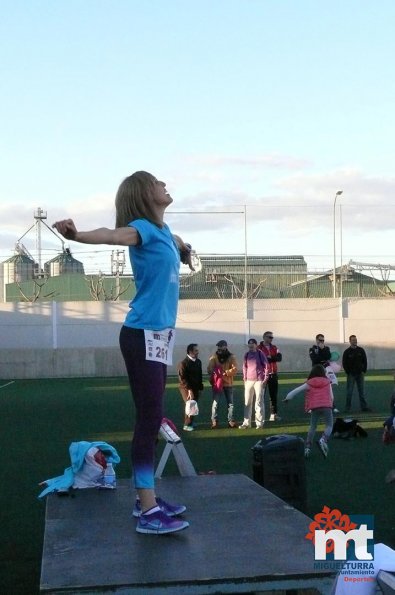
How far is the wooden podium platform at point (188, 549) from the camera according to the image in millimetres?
4699

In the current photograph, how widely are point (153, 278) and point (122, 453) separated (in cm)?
962

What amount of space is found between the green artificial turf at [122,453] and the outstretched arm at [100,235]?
2.91 metres

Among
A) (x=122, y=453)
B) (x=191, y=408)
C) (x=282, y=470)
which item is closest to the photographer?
(x=282, y=470)

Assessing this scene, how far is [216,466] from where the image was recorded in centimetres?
1329

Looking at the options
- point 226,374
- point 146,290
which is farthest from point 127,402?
point 146,290

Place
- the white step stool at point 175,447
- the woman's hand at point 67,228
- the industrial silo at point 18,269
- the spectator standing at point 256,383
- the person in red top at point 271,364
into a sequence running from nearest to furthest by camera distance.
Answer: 1. the woman's hand at point 67,228
2. the white step stool at point 175,447
3. the spectator standing at point 256,383
4. the person in red top at point 271,364
5. the industrial silo at point 18,269

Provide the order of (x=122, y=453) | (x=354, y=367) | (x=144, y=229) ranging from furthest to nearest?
(x=354, y=367) < (x=122, y=453) < (x=144, y=229)

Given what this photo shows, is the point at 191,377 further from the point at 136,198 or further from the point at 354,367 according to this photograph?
the point at 136,198

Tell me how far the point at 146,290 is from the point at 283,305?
42.5 meters

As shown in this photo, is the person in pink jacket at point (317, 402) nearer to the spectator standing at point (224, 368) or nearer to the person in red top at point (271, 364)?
the spectator standing at point (224, 368)

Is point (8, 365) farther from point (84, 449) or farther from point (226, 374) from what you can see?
point (84, 449)

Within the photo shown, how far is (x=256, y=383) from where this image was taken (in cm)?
1933

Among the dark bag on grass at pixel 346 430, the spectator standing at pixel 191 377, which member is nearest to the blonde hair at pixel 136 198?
the dark bag on grass at pixel 346 430

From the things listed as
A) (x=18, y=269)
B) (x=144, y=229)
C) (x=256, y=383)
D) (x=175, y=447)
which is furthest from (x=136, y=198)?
(x=18, y=269)
